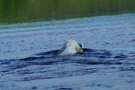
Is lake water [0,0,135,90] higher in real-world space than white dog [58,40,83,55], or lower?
lower

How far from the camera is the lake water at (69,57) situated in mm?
10203

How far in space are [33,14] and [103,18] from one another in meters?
9.26

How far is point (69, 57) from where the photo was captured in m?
13.7

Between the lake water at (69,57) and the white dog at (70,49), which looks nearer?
the lake water at (69,57)

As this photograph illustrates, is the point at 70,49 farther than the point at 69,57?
Yes

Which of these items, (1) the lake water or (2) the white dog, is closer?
(1) the lake water

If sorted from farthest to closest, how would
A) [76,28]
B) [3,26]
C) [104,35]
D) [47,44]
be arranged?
[3,26]
[76,28]
[104,35]
[47,44]

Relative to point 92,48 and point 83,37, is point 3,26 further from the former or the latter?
point 92,48

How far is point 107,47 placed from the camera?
53.2ft

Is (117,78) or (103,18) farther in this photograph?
(103,18)

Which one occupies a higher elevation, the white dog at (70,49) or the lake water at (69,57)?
the white dog at (70,49)

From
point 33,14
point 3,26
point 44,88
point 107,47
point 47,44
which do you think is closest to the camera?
point 44,88

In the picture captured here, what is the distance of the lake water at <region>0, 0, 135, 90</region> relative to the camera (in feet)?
33.5

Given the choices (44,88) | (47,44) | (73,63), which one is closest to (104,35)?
(47,44)
